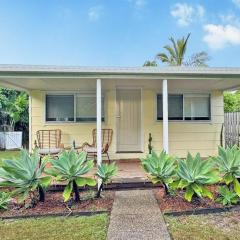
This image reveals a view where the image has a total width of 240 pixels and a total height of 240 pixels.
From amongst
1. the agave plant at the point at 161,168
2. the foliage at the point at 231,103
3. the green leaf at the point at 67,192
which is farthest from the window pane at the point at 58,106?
the foliage at the point at 231,103

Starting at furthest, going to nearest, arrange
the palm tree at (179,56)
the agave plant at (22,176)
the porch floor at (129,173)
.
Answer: the palm tree at (179,56)
the porch floor at (129,173)
the agave plant at (22,176)

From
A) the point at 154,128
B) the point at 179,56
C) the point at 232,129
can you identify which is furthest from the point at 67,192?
the point at 179,56

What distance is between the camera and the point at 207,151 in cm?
830

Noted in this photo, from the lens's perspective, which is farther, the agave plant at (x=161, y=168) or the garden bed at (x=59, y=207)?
the agave plant at (x=161, y=168)

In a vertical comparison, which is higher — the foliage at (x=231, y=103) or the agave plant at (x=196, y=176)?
the foliage at (x=231, y=103)

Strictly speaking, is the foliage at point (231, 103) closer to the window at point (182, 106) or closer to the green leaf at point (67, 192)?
the window at point (182, 106)

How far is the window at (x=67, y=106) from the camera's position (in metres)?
8.00

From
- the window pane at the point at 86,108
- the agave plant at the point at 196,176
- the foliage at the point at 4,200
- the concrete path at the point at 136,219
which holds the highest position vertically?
the window pane at the point at 86,108

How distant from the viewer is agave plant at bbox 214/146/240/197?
4520 millimetres

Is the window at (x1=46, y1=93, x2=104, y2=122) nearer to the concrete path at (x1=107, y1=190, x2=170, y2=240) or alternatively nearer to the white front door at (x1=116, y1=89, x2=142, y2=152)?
the white front door at (x1=116, y1=89, x2=142, y2=152)

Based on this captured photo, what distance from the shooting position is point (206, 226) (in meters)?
3.88

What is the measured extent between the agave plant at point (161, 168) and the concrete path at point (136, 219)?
1.65 ft

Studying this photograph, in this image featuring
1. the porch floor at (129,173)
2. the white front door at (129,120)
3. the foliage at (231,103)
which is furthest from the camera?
the foliage at (231,103)

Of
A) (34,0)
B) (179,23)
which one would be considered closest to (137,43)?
(179,23)
